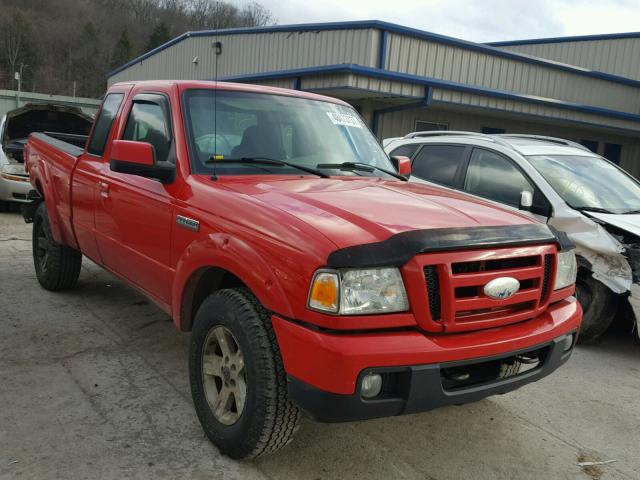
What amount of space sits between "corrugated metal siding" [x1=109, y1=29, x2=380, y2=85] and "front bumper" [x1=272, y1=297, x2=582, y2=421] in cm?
993

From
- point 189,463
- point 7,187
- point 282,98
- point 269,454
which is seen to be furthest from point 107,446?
point 7,187

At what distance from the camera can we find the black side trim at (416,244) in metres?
2.29

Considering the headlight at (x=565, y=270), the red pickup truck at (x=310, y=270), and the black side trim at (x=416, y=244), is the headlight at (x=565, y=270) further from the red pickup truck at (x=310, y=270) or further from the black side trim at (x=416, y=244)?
the black side trim at (x=416, y=244)

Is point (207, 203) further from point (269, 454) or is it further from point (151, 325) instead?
point (151, 325)

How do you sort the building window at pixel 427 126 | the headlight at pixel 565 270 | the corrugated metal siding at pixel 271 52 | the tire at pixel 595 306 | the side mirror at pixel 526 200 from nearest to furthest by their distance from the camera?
the headlight at pixel 565 270
the tire at pixel 595 306
the side mirror at pixel 526 200
the corrugated metal siding at pixel 271 52
the building window at pixel 427 126

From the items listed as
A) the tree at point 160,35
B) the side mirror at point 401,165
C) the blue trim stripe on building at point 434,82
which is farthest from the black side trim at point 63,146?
the tree at point 160,35

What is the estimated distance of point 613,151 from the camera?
18375mm

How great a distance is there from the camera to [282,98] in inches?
156

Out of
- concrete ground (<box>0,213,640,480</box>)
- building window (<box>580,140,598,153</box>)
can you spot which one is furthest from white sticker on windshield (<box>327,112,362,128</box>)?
building window (<box>580,140,598,153</box>)

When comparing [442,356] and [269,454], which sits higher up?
[442,356]

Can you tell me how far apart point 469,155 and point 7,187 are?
7619mm

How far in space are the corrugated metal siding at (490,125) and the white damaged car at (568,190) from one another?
20.8ft

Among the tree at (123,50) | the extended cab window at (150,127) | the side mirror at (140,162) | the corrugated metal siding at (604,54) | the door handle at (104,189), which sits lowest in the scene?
the door handle at (104,189)

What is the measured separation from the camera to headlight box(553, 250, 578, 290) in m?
2.95
